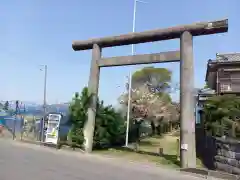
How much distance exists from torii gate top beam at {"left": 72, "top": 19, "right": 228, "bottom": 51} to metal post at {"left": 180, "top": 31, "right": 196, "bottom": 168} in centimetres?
41

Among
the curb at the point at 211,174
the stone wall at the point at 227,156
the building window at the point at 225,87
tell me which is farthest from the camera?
the building window at the point at 225,87

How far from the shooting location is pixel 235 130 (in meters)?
14.8

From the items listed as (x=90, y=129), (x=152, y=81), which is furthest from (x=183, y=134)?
(x=152, y=81)

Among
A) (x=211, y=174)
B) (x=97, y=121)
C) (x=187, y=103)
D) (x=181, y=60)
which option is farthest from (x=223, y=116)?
(x=97, y=121)

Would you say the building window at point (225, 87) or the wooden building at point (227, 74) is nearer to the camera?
the wooden building at point (227, 74)

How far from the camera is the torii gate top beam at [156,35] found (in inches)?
609

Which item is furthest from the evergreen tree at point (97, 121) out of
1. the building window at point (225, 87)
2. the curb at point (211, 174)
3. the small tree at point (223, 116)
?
the building window at point (225, 87)

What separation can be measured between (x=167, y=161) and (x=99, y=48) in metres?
7.82

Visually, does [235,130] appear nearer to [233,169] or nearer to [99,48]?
[233,169]

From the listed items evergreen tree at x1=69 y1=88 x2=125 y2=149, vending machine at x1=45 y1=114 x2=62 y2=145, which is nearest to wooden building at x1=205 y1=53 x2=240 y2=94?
evergreen tree at x1=69 y1=88 x2=125 y2=149

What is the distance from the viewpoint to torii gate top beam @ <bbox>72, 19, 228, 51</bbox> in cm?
1547

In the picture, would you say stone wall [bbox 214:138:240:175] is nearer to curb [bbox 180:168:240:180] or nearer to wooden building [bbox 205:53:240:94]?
curb [bbox 180:168:240:180]

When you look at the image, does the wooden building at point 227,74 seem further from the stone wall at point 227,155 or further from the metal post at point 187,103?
the stone wall at point 227,155

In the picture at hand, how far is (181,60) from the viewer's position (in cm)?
1597
